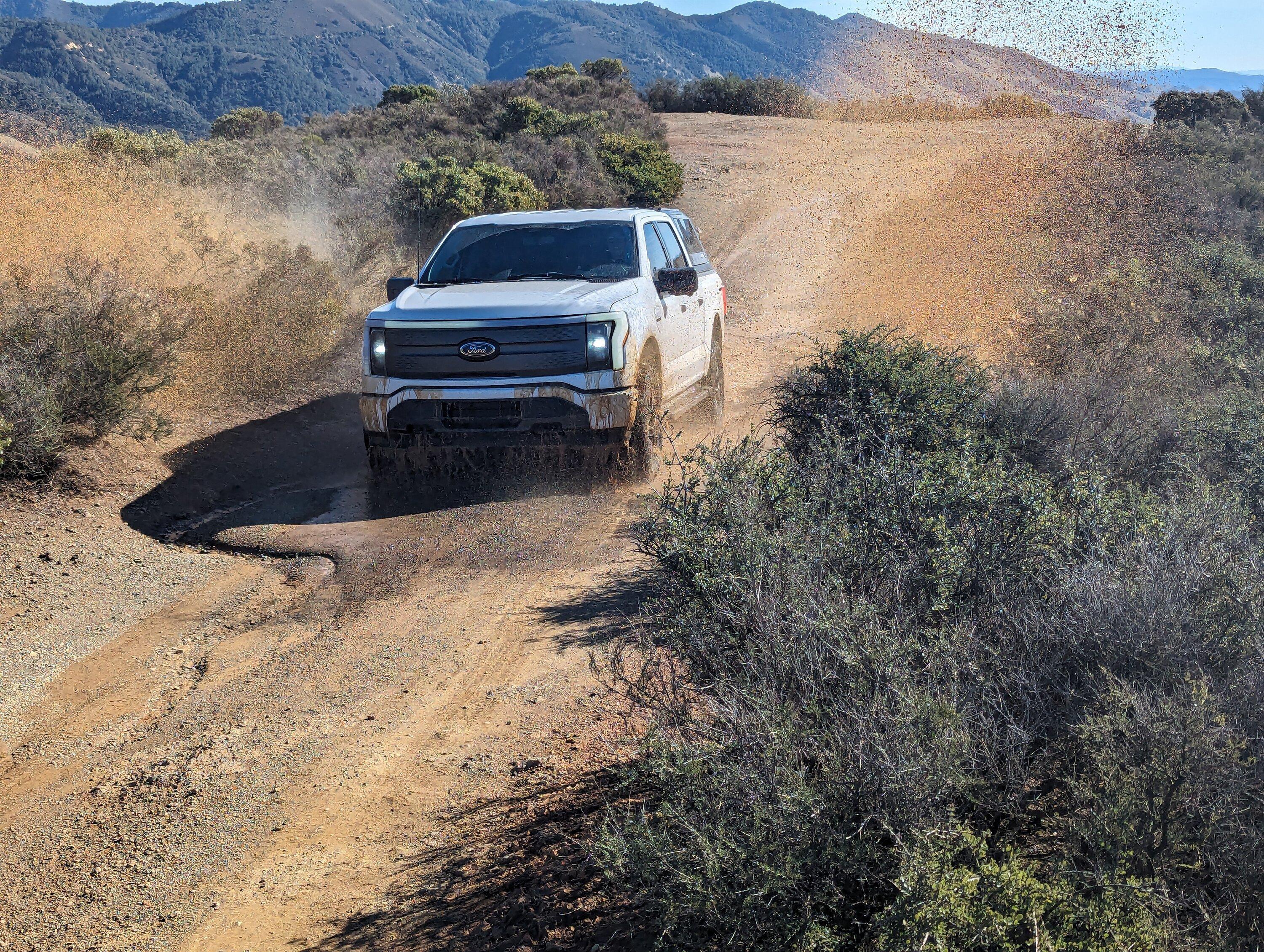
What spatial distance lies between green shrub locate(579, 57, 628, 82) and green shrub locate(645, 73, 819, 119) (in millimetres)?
2710

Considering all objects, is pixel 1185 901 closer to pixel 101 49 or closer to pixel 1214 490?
pixel 1214 490

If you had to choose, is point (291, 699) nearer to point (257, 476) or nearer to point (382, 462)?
point (382, 462)

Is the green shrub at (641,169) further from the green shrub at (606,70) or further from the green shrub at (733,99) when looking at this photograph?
the green shrub at (733,99)

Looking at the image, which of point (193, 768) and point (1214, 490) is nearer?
point (193, 768)

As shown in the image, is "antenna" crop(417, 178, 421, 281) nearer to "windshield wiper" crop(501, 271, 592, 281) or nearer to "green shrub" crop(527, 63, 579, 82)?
"windshield wiper" crop(501, 271, 592, 281)

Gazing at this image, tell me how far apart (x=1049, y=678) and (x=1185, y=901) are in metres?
0.77

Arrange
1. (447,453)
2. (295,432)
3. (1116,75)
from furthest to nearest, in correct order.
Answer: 1. (1116,75)
2. (295,432)
3. (447,453)

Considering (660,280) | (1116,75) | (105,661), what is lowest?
(105,661)

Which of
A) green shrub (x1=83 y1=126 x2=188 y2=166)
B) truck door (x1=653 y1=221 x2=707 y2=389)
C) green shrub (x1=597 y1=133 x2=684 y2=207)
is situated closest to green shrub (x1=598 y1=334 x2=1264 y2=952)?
truck door (x1=653 y1=221 x2=707 y2=389)

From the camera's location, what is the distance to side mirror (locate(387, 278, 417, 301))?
782cm

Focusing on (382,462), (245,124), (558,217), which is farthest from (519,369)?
(245,124)

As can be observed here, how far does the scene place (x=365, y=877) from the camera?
3264mm

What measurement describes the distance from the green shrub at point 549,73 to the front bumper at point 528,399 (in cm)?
2538

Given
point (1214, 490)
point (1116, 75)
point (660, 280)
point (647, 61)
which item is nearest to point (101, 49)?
point (647, 61)
